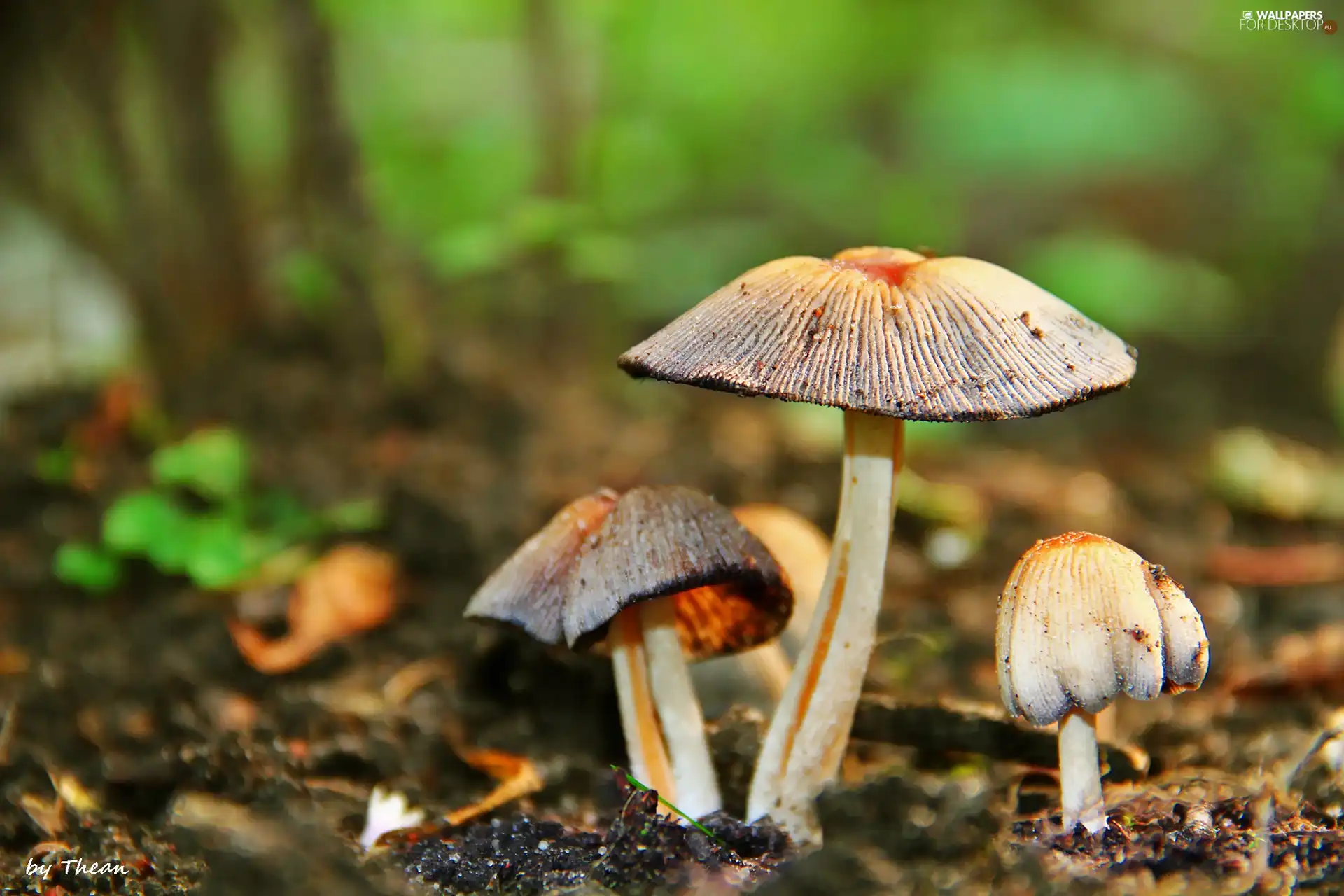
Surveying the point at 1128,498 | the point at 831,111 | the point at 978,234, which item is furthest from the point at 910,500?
the point at 831,111

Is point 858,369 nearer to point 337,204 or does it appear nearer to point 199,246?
point 337,204

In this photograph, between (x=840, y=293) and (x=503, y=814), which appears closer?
(x=840, y=293)

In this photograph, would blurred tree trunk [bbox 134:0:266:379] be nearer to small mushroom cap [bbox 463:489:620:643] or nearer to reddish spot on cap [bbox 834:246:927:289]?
small mushroom cap [bbox 463:489:620:643]

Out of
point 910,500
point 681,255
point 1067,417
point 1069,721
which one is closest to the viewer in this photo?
point 1069,721

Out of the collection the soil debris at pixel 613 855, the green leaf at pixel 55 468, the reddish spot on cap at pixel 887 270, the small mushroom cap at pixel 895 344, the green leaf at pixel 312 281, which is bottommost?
the soil debris at pixel 613 855

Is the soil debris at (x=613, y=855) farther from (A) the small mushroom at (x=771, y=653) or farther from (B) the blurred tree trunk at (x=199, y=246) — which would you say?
(B) the blurred tree trunk at (x=199, y=246)

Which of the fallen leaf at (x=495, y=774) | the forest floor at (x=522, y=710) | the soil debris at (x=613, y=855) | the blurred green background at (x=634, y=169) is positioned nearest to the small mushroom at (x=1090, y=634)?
the forest floor at (x=522, y=710)

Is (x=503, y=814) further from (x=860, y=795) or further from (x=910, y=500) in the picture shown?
(x=910, y=500)
